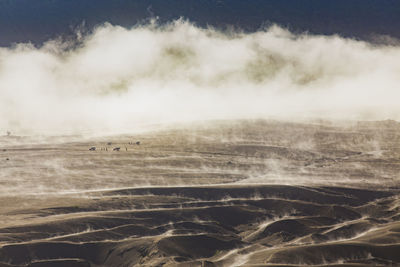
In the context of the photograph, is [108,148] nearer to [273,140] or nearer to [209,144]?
[209,144]

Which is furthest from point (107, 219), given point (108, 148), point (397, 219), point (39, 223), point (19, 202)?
point (108, 148)

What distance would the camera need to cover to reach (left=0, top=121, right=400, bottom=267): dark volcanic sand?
218ft

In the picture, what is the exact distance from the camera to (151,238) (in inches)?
2840

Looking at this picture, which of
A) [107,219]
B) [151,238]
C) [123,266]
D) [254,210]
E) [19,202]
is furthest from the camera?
[19,202]

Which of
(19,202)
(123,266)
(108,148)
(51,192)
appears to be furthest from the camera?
(108,148)

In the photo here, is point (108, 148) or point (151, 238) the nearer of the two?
point (151, 238)

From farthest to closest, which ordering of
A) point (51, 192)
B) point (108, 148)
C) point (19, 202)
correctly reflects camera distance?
point (108, 148) < point (51, 192) < point (19, 202)

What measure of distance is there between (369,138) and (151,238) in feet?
445

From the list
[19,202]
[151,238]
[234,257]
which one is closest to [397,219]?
[234,257]

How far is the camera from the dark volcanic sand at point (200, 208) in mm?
66500

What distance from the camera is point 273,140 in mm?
180625

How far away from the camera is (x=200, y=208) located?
86.9m

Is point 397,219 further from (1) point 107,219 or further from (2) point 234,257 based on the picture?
(1) point 107,219

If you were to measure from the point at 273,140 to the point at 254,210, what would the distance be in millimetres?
94953
